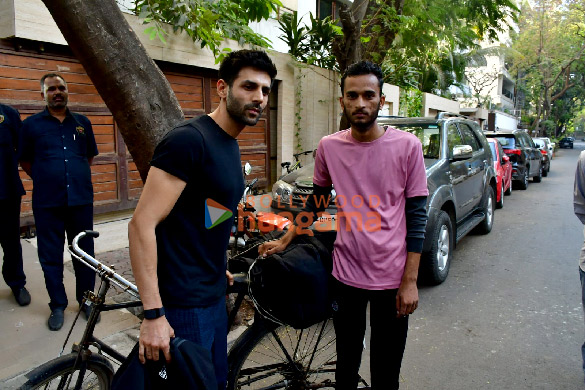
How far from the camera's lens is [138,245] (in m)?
1.60

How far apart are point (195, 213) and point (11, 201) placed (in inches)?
130

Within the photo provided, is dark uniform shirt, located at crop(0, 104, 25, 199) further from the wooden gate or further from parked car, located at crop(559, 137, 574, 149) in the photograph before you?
parked car, located at crop(559, 137, 574, 149)

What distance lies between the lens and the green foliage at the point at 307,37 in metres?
11.3

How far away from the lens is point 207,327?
188 centimetres

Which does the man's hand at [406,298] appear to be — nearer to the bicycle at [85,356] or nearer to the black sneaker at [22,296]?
the bicycle at [85,356]

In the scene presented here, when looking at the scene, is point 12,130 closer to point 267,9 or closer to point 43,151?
point 43,151

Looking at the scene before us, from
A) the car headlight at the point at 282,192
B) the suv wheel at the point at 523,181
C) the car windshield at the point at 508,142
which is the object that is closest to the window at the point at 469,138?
the car headlight at the point at 282,192

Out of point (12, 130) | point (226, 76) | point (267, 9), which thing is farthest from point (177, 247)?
point (267, 9)

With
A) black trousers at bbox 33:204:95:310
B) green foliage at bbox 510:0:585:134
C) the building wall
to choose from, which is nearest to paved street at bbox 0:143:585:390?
black trousers at bbox 33:204:95:310

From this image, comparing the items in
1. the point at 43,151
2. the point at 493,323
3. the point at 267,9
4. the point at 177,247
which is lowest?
the point at 493,323

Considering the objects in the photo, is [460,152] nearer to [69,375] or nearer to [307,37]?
[69,375]

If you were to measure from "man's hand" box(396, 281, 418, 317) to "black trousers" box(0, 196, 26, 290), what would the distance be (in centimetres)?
371

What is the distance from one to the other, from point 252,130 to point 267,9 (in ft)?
9.80

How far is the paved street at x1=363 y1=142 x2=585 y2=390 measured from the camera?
10.9 ft
